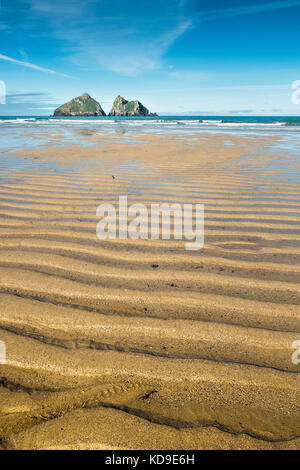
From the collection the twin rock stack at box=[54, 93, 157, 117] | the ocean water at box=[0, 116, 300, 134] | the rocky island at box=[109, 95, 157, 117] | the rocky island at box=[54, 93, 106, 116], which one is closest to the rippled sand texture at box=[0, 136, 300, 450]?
the ocean water at box=[0, 116, 300, 134]

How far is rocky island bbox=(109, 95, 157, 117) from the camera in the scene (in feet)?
246

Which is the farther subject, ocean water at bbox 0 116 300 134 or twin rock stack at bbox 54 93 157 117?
twin rock stack at bbox 54 93 157 117

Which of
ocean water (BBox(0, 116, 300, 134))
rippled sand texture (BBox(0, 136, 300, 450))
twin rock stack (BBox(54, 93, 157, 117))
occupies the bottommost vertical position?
rippled sand texture (BBox(0, 136, 300, 450))

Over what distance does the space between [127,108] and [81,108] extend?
11306 millimetres

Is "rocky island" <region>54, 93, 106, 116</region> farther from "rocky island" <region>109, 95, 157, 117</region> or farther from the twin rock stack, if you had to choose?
"rocky island" <region>109, 95, 157, 117</region>

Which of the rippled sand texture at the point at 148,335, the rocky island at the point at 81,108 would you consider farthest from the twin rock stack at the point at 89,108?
the rippled sand texture at the point at 148,335

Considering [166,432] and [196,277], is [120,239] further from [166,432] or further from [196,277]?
[166,432]

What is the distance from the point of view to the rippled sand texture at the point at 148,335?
1.02m

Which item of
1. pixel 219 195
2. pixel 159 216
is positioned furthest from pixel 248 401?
pixel 219 195

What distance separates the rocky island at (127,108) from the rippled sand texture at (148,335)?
78.2 meters

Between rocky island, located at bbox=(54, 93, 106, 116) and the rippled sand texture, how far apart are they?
3090 inches

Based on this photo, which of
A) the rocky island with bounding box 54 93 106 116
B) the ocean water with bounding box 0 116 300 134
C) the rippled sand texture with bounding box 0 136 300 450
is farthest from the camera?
the rocky island with bounding box 54 93 106 116

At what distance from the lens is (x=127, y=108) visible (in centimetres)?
7688
